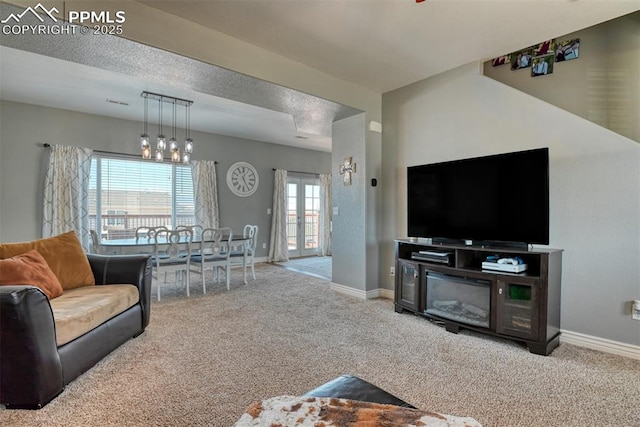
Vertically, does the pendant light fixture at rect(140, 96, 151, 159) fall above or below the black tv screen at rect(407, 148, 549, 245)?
above

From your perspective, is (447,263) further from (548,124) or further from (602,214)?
(548,124)

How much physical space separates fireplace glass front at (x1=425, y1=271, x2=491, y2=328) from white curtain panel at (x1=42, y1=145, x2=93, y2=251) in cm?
501

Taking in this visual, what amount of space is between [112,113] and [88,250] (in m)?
2.14

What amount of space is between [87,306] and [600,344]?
378cm

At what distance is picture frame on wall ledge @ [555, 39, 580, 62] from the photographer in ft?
9.37

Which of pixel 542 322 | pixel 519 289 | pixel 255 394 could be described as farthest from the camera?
pixel 519 289

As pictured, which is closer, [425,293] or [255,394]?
[255,394]

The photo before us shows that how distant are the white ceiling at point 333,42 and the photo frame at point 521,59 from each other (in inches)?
9.9

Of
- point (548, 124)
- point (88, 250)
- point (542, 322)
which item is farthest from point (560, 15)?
point (88, 250)

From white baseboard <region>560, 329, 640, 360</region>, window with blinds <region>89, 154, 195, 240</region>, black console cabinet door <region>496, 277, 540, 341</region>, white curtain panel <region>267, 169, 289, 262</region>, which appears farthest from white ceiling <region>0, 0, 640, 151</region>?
white curtain panel <region>267, 169, 289, 262</region>

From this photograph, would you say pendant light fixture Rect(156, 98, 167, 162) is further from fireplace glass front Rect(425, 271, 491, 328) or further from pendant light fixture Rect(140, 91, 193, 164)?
fireplace glass front Rect(425, 271, 491, 328)

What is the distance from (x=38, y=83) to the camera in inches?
151

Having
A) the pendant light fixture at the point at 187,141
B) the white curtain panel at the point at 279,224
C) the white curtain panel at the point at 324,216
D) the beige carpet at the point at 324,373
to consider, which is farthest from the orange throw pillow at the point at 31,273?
the white curtain panel at the point at 324,216

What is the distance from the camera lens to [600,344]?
2.54 meters
